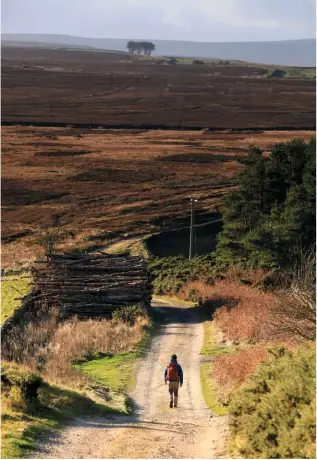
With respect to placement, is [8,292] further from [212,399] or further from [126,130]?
[126,130]

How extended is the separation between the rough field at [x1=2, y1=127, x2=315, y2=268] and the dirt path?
24.7m

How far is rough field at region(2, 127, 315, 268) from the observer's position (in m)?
53.3

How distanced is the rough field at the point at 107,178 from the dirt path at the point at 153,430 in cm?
2468

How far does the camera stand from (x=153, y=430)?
48.6 ft

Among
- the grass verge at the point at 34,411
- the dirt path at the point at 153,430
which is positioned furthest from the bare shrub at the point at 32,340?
the dirt path at the point at 153,430

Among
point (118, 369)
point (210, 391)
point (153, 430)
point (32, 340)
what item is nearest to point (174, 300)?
point (32, 340)

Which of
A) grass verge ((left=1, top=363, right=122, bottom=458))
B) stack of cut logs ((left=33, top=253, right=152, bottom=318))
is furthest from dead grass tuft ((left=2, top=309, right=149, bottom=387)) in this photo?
grass verge ((left=1, top=363, right=122, bottom=458))

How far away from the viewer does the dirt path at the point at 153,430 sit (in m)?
13.2

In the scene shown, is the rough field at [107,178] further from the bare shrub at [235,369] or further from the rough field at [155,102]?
the bare shrub at [235,369]

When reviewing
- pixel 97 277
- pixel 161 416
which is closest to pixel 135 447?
pixel 161 416

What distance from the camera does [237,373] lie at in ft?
59.7

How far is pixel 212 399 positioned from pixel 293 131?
328 feet

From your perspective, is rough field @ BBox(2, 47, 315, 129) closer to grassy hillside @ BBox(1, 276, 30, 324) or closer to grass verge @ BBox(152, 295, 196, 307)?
grassy hillside @ BBox(1, 276, 30, 324)

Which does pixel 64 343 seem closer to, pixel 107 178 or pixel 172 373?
pixel 172 373
